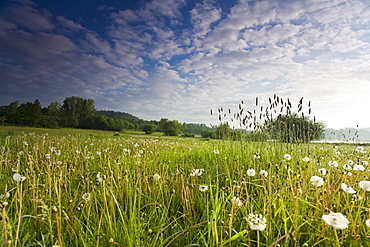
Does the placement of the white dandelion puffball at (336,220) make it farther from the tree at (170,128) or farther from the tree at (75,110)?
the tree at (75,110)

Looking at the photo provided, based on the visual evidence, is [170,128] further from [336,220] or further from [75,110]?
[336,220]

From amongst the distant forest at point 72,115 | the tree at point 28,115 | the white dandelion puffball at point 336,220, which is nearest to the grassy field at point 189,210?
the white dandelion puffball at point 336,220

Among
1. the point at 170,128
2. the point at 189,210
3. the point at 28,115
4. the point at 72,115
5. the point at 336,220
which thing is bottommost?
the point at 189,210

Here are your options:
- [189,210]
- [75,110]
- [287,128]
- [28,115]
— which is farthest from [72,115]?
[189,210]

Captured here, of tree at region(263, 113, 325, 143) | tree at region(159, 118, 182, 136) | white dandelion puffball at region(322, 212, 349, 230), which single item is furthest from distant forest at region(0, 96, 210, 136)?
white dandelion puffball at region(322, 212, 349, 230)

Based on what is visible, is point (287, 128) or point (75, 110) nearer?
point (287, 128)

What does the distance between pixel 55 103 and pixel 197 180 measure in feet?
283

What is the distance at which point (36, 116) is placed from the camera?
4378 centimetres

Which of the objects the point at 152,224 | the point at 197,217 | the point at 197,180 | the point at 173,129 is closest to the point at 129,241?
the point at 152,224

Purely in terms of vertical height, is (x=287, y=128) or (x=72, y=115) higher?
(x=72, y=115)

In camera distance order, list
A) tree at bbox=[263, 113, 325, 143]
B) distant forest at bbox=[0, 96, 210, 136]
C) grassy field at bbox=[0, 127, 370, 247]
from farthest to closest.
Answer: distant forest at bbox=[0, 96, 210, 136], tree at bbox=[263, 113, 325, 143], grassy field at bbox=[0, 127, 370, 247]

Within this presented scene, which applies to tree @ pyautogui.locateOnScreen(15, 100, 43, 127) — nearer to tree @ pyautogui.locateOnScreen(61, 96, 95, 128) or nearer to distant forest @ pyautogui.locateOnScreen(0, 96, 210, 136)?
distant forest @ pyautogui.locateOnScreen(0, 96, 210, 136)

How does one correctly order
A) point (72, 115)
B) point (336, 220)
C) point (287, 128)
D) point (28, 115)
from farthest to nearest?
point (72, 115) → point (28, 115) → point (287, 128) → point (336, 220)

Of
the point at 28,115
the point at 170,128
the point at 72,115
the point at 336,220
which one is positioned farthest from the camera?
the point at 170,128
